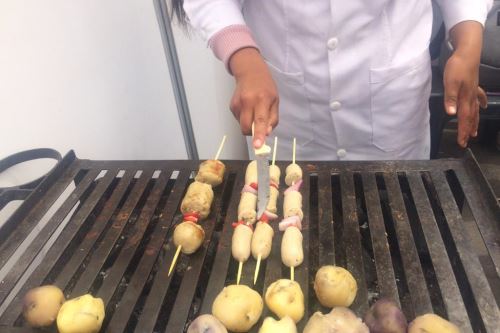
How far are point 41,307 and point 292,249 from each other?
2.30 ft

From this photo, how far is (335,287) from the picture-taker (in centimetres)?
107

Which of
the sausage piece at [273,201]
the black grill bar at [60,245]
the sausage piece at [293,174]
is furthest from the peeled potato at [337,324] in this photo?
the black grill bar at [60,245]

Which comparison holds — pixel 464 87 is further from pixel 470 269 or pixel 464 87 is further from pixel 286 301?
pixel 286 301

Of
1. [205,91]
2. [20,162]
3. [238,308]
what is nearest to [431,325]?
[238,308]

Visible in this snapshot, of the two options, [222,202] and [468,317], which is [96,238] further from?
[468,317]

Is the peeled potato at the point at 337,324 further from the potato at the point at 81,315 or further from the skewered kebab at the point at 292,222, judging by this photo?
the potato at the point at 81,315

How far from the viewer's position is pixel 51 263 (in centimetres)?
129

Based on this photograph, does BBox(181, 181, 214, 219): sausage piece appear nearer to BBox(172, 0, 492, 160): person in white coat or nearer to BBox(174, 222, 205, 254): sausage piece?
BBox(174, 222, 205, 254): sausage piece

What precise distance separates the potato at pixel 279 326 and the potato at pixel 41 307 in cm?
56

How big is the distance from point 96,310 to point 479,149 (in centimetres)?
398

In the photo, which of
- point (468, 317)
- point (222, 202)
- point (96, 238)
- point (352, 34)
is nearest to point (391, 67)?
point (352, 34)

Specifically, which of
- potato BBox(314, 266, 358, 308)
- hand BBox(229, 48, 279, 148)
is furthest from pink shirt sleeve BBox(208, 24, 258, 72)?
potato BBox(314, 266, 358, 308)

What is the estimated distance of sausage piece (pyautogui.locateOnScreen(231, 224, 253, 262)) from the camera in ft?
4.16

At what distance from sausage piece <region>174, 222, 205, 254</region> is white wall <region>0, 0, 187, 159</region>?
810 millimetres
